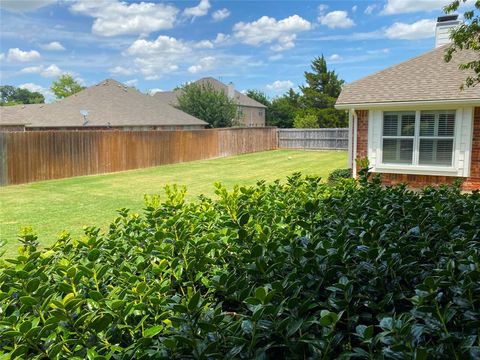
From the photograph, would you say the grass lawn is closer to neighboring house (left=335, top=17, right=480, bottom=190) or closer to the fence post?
the fence post

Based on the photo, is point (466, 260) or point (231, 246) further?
point (231, 246)

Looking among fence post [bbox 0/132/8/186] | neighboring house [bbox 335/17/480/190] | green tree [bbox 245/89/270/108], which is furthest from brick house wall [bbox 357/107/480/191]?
green tree [bbox 245/89/270/108]

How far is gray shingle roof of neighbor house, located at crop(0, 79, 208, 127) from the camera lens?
25.2 meters

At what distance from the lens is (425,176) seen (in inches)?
475

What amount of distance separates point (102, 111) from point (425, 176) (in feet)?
71.8

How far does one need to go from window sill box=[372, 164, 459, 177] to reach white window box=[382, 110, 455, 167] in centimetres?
14

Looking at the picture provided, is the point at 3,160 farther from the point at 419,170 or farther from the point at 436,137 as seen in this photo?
the point at 436,137

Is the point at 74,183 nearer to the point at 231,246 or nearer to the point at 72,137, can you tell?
the point at 72,137

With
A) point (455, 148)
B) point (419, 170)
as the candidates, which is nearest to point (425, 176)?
point (419, 170)

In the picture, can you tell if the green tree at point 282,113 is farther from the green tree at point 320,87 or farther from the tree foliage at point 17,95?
the tree foliage at point 17,95

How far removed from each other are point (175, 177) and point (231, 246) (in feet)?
45.5

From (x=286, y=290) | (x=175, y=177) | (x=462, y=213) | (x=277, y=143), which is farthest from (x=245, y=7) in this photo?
(x=286, y=290)

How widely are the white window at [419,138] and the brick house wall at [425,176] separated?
46cm

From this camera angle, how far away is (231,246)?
2289mm
